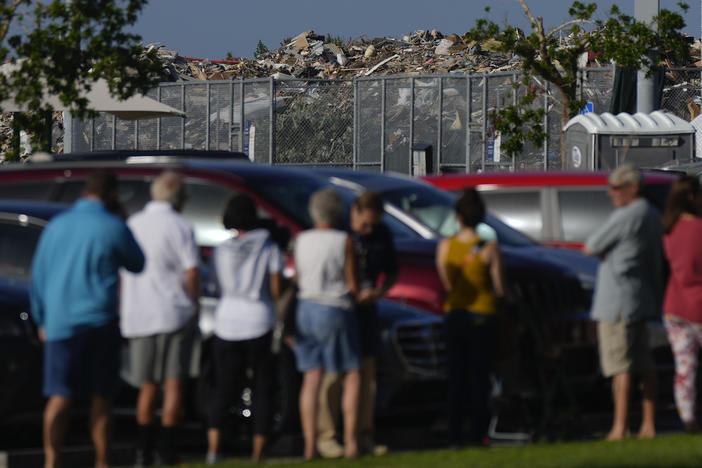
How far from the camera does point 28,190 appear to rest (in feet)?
32.9

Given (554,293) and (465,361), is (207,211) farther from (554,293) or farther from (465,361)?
(554,293)

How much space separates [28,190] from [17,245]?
3.52 ft

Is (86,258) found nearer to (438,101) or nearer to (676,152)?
(676,152)

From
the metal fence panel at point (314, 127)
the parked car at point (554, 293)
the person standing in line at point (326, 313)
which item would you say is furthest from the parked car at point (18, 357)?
the metal fence panel at point (314, 127)

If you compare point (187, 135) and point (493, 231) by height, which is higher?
point (187, 135)

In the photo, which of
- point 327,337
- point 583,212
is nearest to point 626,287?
point 327,337

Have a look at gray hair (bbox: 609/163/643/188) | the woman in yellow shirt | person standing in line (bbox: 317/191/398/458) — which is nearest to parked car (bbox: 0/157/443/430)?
person standing in line (bbox: 317/191/398/458)

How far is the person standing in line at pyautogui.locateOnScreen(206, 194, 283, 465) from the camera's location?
7974mm

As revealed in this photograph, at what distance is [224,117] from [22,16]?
15160 mm

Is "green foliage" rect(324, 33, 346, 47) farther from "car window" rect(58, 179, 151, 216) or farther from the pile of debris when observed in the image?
"car window" rect(58, 179, 151, 216)

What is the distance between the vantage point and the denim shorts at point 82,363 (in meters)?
7.62

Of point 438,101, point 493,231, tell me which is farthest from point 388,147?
point 493,231

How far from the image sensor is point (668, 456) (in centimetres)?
768

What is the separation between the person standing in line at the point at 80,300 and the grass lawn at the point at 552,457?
32.4 inches
